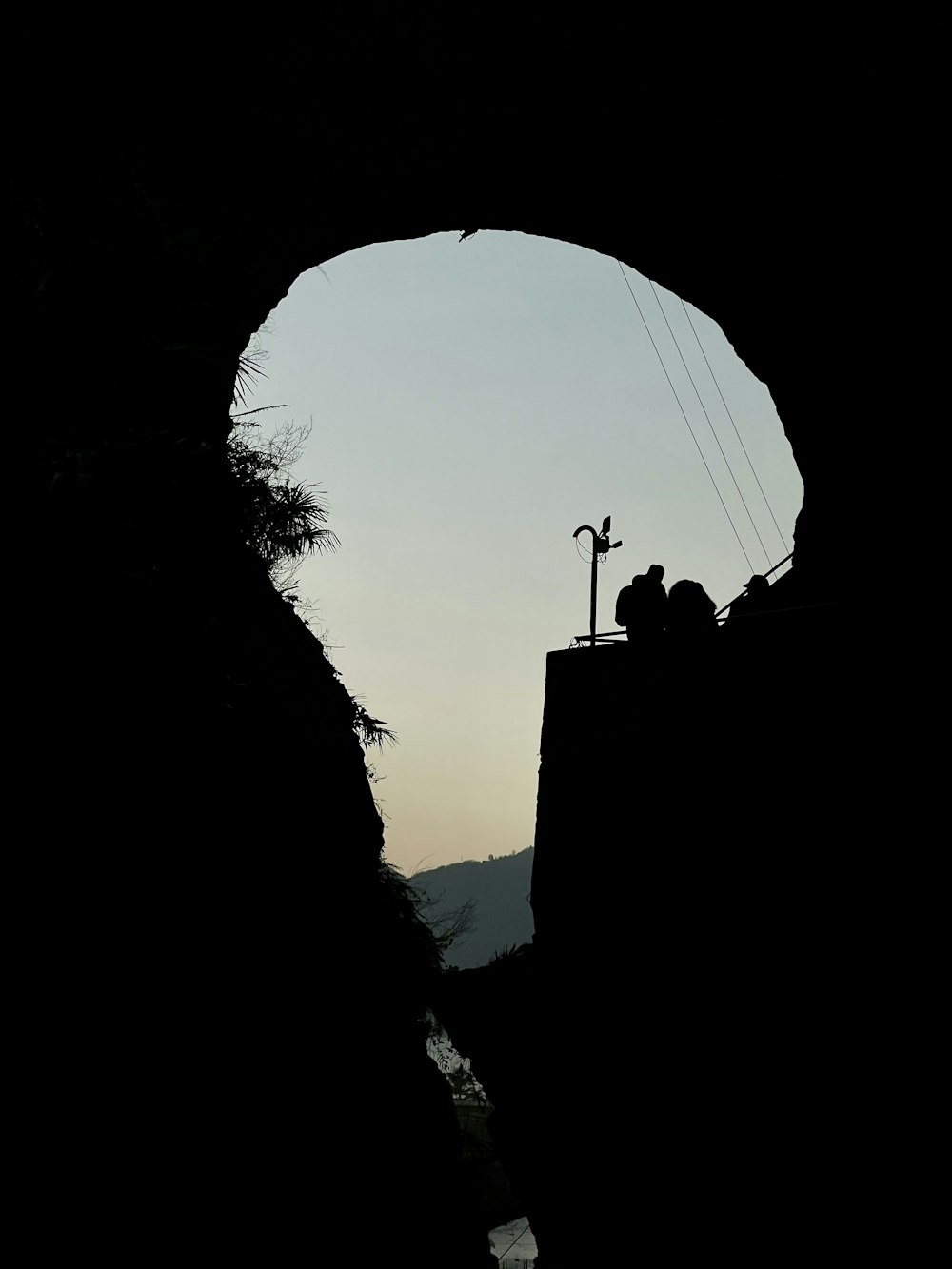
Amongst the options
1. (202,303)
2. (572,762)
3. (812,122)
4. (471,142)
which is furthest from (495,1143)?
(812,122)

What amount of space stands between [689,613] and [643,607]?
504 mm

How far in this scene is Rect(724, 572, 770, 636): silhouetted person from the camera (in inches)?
285

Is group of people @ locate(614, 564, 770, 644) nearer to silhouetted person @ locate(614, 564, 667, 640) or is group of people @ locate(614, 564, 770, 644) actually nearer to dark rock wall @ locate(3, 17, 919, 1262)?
silhouetted person @ locate(614, 564, 667, 640)

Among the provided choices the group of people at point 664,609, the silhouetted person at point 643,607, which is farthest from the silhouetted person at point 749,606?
the silhouetted person at point 643,607

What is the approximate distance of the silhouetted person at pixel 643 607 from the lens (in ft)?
26.3

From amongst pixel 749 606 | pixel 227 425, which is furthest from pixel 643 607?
pixel 227 425

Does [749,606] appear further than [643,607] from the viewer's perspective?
Yes

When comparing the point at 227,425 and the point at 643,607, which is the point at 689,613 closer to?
the point at 643,607

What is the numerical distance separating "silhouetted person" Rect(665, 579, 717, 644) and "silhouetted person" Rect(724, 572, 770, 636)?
209 millimetres

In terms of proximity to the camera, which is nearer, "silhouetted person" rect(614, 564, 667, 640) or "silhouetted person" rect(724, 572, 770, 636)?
"silhouetted person" rect(724, 572, 770, 636)

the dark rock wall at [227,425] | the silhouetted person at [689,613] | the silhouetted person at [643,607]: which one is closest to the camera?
the dark rock wall at [227,425]

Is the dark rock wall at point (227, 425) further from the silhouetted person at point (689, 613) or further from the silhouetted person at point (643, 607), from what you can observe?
the silhouetted person at point (643, 607)

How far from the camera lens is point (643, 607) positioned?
26.7 feet

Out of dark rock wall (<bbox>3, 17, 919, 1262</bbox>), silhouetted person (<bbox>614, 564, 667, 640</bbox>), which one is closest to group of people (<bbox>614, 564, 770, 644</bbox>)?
silhouetted person (<bbox>614, 564, 667, 640</bbox>)
